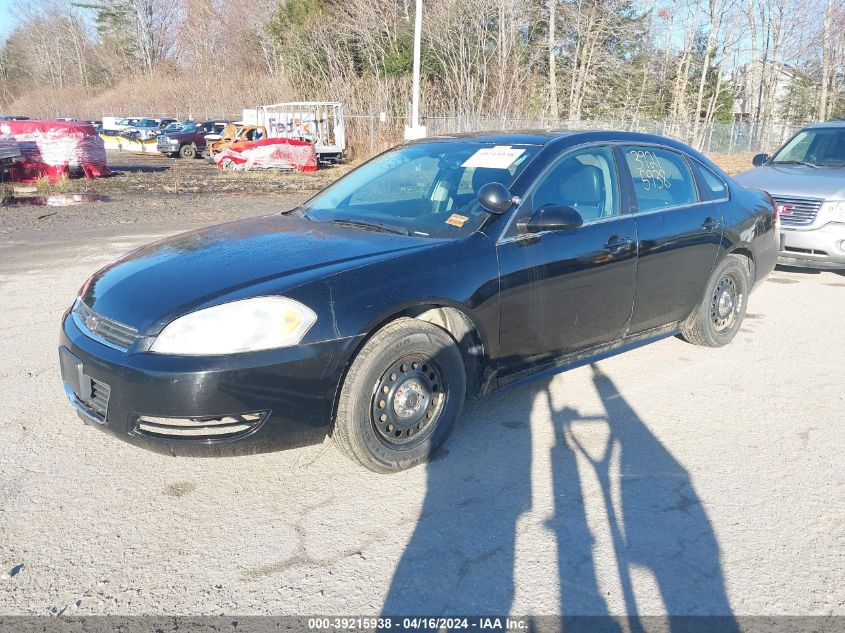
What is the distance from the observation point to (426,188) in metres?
4.38

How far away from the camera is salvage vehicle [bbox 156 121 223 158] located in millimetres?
32156

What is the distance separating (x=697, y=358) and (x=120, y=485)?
4.12 meters

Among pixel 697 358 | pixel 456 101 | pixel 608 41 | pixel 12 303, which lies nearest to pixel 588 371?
pixel 697 358

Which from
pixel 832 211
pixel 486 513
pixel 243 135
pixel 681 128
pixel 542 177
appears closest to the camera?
pixel 486 513

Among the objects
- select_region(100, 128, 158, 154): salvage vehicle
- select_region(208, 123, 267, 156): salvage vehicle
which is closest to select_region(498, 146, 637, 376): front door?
select_region(208, 123, 267, 156): salvage vehicle

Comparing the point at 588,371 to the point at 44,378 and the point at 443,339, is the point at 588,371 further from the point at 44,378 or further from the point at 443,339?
the point at 44,378

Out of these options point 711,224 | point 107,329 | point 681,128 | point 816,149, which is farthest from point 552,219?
point 681,128

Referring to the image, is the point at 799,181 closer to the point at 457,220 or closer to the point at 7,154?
the point at 457,220

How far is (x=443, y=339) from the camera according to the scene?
364cm

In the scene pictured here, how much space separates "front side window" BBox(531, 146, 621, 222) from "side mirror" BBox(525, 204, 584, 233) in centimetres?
10

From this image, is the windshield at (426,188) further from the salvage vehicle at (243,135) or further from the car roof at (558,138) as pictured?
the salvage vehicle at (243,135)

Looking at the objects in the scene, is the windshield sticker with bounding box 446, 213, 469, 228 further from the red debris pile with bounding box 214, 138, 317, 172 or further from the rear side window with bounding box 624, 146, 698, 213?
the red debris pile with bounding box 214, 138, 317, 172

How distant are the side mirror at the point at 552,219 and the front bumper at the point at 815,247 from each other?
5.11 m

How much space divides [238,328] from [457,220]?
55.3 inches
